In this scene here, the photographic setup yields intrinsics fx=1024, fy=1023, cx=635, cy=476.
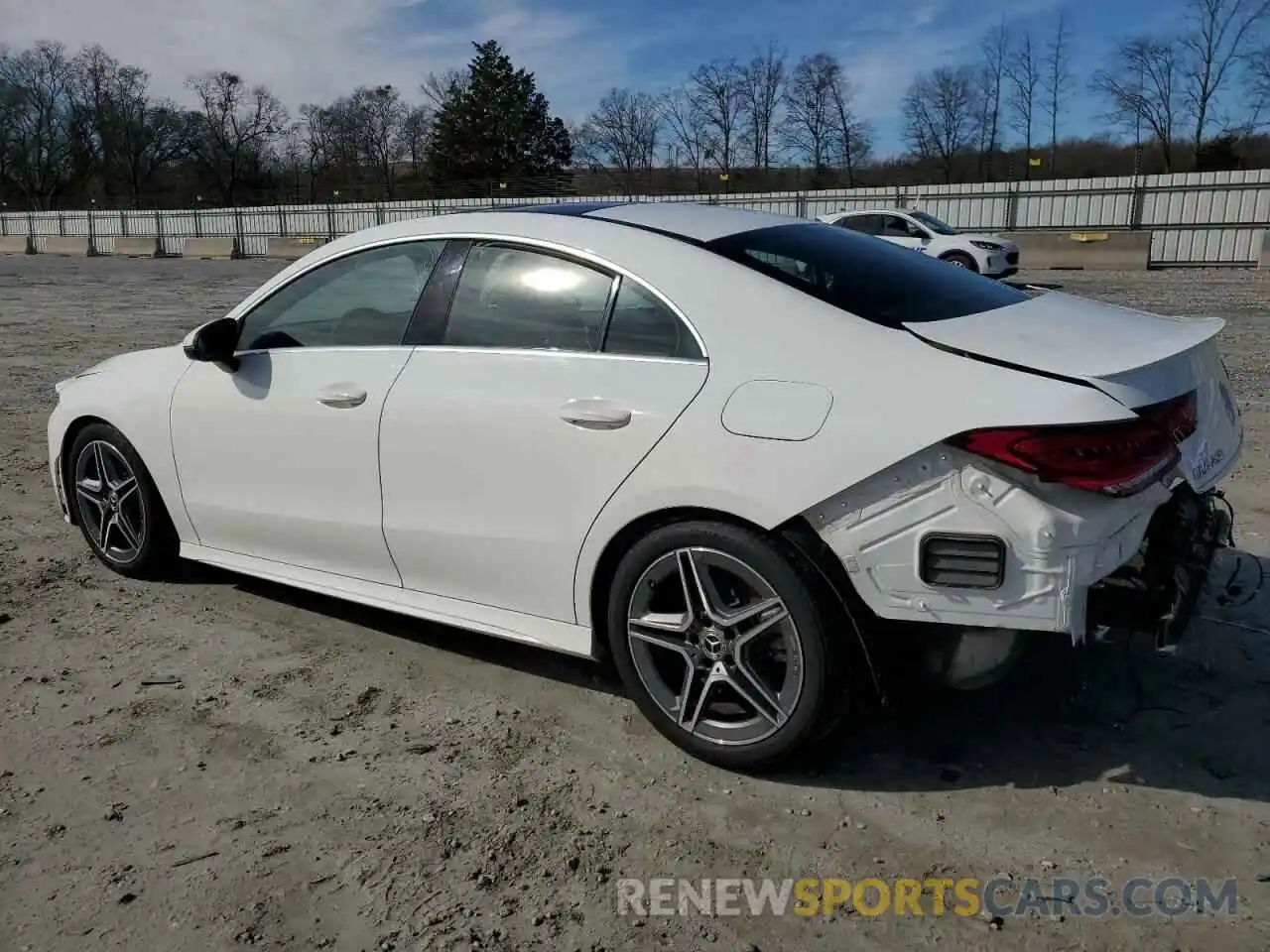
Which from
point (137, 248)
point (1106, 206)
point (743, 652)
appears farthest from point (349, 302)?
point (137, 248)

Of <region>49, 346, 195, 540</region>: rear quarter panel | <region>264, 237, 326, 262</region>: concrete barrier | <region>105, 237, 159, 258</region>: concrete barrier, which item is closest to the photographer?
<region>49, 346, 195, 540</region>: rear quarter panel

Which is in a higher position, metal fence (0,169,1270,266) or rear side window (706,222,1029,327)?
Result: metal fence (0,169,1270,266)

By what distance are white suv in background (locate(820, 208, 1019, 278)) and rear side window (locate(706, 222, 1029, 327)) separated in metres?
17.1

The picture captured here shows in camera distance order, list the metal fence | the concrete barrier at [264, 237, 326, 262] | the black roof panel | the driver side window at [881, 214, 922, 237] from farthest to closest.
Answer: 1. the concrete barrier at [264, 237, 326, 262]
2. the metal fence
3. the driver side window at [881, 214, 922, 237]
4. the black roof panel

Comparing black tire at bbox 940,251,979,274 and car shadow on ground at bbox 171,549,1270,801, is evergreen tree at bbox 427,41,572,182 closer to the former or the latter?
black tire at bbox 940,251,979,274

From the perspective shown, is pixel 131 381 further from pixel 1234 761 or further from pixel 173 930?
pixel 1234 761

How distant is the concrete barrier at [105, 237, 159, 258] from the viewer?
41037 mm

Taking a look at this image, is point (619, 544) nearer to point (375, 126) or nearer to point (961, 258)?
point (961, 258)

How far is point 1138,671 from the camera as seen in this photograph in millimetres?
3527

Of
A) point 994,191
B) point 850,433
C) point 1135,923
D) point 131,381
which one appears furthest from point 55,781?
point 994,191

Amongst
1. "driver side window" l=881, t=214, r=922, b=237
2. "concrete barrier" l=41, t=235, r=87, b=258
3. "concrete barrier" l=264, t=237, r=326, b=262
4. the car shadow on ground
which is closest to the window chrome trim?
the car shadow on ground

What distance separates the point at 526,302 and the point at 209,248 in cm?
4014

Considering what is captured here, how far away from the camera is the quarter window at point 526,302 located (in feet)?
10.6

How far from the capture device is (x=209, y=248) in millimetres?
39281
